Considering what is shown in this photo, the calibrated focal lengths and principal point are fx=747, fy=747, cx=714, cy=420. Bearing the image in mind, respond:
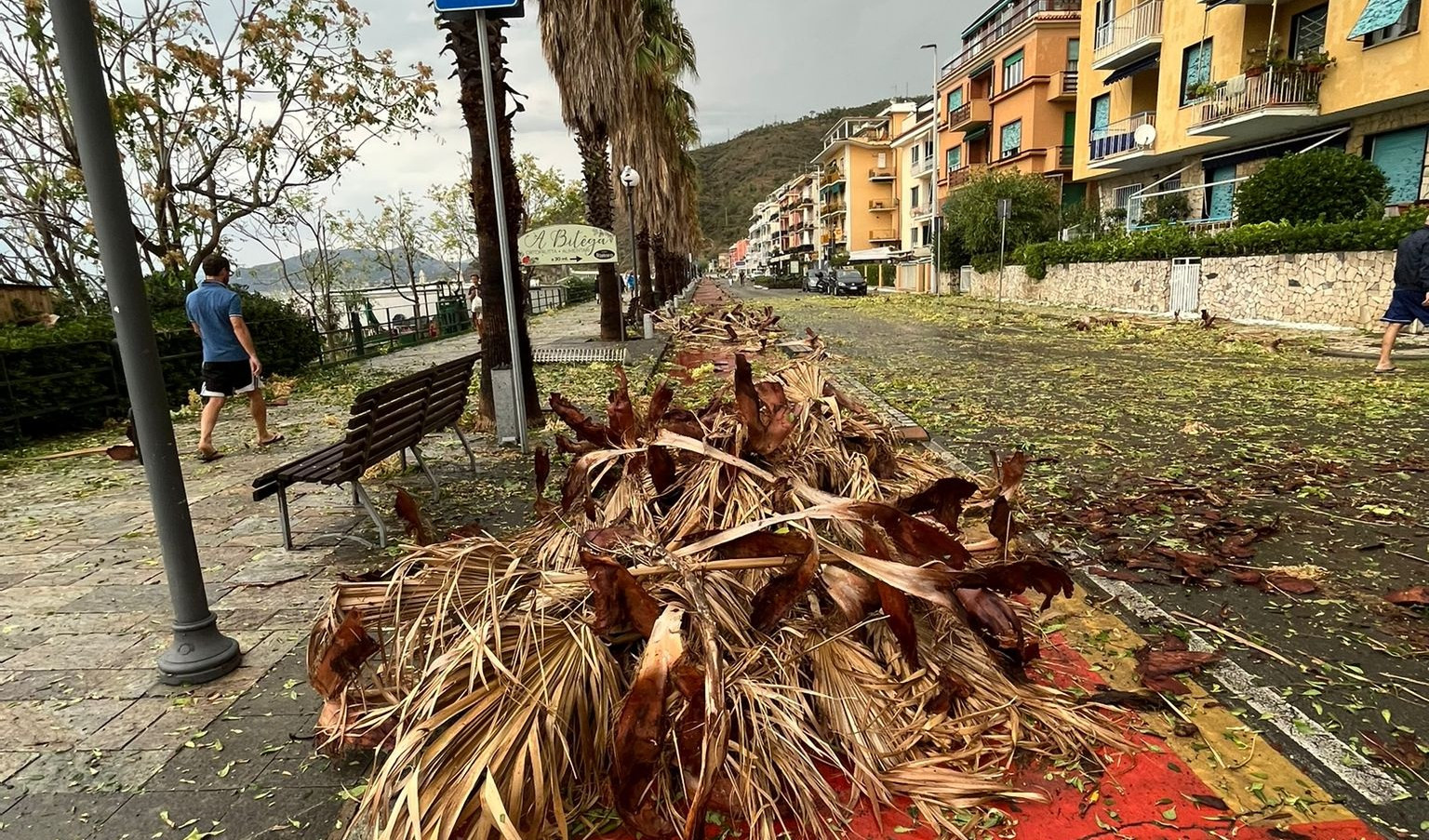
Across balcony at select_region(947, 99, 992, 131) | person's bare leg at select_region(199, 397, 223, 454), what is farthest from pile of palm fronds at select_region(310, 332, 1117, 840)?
balcony at select_region(947, 99, 992, 131)

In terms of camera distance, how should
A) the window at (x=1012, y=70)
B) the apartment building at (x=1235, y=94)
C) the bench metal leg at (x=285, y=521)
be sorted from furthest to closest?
the window at (x=1012, y=70) → the apartment building at (x=1235, y=94) → the bench metal leg at (x=285, y=521)

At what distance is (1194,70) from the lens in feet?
78.2

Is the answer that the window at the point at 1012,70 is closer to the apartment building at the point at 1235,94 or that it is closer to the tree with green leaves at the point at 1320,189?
the apartment building at the point at 1235,94

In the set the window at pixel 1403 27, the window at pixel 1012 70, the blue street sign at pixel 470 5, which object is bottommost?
the blue street sign at pixel 470 5

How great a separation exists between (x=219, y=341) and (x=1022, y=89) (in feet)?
132

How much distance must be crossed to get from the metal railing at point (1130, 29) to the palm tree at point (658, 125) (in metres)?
15.7

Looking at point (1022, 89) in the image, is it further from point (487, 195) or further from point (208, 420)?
point (208, 420)

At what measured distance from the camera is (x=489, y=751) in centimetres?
Result: 220

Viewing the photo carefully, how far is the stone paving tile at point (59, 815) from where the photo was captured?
227 centimetres

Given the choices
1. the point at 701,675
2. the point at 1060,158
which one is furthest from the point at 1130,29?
the point at 701,675

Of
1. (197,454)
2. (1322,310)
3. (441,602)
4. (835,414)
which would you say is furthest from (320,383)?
(1322,310)

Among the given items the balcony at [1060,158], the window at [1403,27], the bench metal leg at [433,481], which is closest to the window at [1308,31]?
the window at [1403,27]

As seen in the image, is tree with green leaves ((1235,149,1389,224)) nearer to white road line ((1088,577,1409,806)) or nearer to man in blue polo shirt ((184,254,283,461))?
white road line ((1088,577,1409,806))

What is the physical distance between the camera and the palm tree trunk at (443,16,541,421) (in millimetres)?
7301
